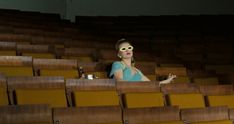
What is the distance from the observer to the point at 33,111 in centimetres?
44

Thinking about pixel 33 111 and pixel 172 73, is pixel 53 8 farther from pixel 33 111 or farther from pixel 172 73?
pixel 33 111

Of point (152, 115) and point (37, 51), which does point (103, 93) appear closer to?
point (152, 115)

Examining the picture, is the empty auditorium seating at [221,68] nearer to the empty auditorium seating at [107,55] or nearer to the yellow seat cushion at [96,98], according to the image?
the empty auditorium seating at [107,55]

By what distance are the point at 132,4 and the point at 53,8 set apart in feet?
0.91

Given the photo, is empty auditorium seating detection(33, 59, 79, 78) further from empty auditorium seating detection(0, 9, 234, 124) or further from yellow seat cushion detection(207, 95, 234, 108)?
yellow seat cushion detection(207, 95, 234, 108)

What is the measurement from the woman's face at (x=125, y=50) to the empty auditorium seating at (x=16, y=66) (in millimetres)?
147

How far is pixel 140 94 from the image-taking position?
58 cm

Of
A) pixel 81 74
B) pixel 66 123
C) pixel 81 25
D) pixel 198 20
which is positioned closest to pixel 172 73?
pixel 81 74

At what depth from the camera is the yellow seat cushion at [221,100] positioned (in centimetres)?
64

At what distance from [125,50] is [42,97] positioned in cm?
20

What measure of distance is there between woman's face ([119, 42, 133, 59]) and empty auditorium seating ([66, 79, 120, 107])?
0.09 meters

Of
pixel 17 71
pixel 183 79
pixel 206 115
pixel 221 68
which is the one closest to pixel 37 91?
pixel 17 71

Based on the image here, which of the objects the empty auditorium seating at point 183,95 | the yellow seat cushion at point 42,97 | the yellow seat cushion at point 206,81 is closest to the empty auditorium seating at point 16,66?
the yellow seat cushion at point 42,97

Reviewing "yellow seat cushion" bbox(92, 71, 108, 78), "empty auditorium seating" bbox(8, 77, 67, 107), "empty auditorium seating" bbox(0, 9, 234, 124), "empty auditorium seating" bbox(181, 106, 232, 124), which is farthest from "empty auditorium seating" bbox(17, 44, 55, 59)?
"empty auditorium seating" bbox(181, 106, 232, 124)
